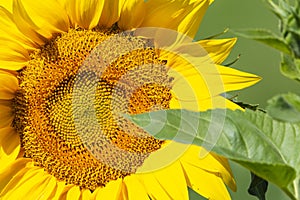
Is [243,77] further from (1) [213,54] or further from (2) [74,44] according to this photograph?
(2) [74,44]

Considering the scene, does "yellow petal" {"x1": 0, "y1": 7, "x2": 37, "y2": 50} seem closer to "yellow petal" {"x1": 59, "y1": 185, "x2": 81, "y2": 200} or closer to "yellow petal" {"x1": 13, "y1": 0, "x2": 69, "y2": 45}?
"yellow petal" {"x1": 13, "y1": 0, "x2": 69, "y2": 45}

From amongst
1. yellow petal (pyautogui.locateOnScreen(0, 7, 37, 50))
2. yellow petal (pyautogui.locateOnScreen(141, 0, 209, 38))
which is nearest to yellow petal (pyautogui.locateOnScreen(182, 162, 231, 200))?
yellow petal (pyautogui.locateOnScreen(141, 0, 209, 38))

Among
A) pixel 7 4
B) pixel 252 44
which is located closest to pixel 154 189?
pixel 7 4

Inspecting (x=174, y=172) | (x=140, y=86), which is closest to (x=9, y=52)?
(x=140, y=86)

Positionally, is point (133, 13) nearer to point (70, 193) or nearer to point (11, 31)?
point (11, 31)

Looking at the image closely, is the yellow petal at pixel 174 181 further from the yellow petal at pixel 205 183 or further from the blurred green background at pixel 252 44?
the blurred green background at pixel 252 44

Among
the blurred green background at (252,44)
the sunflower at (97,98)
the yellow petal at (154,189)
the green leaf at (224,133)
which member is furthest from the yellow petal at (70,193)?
the blurred green background at (252,44)

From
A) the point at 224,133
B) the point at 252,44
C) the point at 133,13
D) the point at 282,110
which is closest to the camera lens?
the point at 282,110
